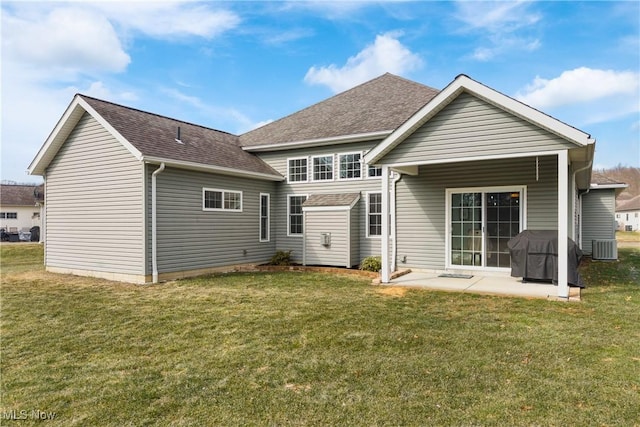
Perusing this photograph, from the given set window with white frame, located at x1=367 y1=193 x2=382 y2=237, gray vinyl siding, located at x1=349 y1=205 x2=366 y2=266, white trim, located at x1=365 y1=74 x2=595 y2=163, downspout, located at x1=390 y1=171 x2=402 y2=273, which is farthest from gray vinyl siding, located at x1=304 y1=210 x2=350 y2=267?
white trim, located at x1=365 y1=74 x2=595 y2=163

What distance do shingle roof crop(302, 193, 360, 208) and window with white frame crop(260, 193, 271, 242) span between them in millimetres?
1534

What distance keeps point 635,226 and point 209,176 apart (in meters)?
63.6

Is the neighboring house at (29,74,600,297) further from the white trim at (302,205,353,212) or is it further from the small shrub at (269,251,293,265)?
the small shrub at (269,251,293,265)

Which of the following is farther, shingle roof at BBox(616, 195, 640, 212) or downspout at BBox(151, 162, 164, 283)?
shingle roof at BBox(616, 195, 640, 212)

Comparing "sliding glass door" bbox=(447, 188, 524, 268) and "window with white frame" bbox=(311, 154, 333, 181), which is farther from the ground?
"window with white frame" bbox=(311, 154, 333, 181)

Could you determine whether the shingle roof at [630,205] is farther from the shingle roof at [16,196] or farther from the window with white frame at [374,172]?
the shingle roof at [16,196]

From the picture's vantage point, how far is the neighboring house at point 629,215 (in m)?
52.0

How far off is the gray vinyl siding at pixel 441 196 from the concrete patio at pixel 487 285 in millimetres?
918

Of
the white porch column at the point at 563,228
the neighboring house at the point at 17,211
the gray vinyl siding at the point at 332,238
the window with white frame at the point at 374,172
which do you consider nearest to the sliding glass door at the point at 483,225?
the white porch column at the point at 563,228

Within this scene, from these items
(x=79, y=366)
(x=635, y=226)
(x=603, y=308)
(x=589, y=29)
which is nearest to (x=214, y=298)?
(x=79, y=366)

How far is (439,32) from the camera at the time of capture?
13.4m

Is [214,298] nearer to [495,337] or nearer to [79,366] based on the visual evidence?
[79,366]

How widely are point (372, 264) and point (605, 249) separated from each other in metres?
11.0

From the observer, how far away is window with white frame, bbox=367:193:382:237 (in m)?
12.0
